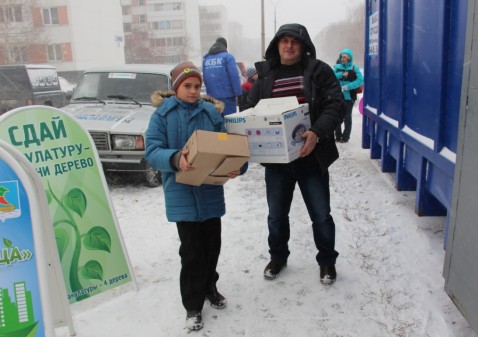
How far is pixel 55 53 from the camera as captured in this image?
147 ft

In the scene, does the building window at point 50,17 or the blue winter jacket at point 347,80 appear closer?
the blue winter jacket at point 347,80

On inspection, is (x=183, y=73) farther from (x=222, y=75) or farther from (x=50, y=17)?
(x=50, y=17)

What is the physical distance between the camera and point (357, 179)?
20.9 ft

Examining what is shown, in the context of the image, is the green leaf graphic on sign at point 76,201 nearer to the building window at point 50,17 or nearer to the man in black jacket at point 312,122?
the man in black jacket at point 312,122

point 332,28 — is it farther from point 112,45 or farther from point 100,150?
point 100,150

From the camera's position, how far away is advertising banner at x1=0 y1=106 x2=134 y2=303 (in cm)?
292

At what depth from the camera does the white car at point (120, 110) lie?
233 inches

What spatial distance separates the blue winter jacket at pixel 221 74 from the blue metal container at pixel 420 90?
7.36 feet

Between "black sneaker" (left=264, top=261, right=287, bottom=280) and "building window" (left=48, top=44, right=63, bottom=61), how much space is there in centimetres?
4673

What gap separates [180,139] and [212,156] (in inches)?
16.1

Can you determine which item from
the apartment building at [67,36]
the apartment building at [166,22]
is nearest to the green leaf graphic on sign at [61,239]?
the apartment building at [67,36]

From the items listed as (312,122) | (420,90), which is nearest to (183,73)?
(312,122)

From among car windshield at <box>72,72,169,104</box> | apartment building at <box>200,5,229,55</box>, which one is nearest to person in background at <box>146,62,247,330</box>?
car windshield at <box>72,72,169,104</box>

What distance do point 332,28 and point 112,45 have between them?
2873 inches
